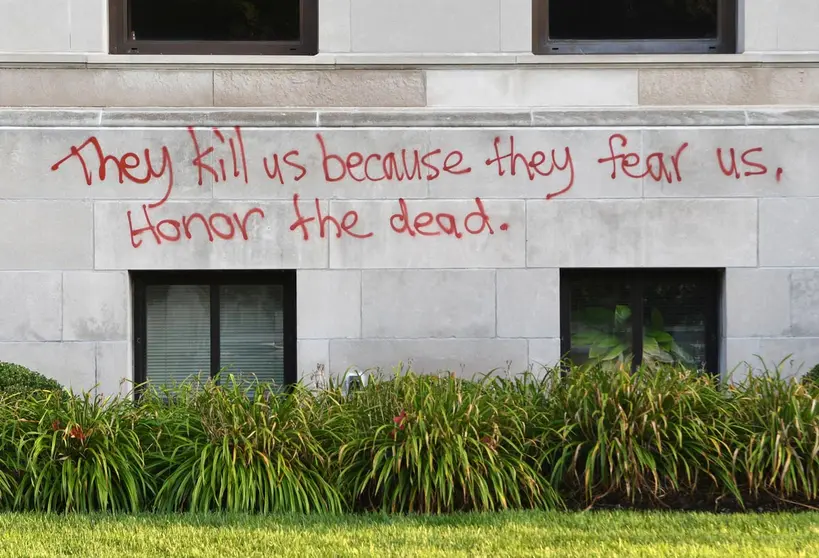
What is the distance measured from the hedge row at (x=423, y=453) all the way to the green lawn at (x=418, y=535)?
26cm

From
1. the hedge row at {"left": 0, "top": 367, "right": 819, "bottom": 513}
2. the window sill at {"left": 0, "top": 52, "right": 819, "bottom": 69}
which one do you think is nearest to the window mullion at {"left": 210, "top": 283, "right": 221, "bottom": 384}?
the window sill at {"left": 0, "top": 52, "right": 819, "bottom": 69}

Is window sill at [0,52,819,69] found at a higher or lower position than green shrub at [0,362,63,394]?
higher

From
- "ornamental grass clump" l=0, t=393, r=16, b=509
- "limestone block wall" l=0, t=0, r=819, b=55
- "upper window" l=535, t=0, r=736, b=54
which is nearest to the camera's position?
"ornamental grass clump" l=0, t=393, r=16, b=509

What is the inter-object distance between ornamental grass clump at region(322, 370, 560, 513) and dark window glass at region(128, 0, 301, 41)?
4491 millimetres

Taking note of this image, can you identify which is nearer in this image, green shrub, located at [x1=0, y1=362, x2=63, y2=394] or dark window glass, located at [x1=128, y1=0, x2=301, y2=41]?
green shrub, located at [x1=0, y1=362, x2=63, y2=394]

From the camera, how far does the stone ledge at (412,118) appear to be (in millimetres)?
9188

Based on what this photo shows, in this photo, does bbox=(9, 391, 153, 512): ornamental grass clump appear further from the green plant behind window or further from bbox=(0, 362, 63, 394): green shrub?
the green plant behind window

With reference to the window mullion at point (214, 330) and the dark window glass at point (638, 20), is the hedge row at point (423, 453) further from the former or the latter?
the dark window glass at point (638, 20)

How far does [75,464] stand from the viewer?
654 centimetres

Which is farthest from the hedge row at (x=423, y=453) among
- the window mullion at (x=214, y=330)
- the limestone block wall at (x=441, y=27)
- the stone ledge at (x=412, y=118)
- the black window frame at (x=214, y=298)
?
the limestone block wall at (x=441, y=27)

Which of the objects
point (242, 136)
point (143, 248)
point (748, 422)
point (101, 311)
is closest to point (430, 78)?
point (242, 136)

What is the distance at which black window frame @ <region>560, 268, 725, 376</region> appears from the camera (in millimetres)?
9602

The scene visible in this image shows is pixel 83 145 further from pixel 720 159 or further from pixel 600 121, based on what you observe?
pixel 720 159

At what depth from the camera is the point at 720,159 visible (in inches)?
367
